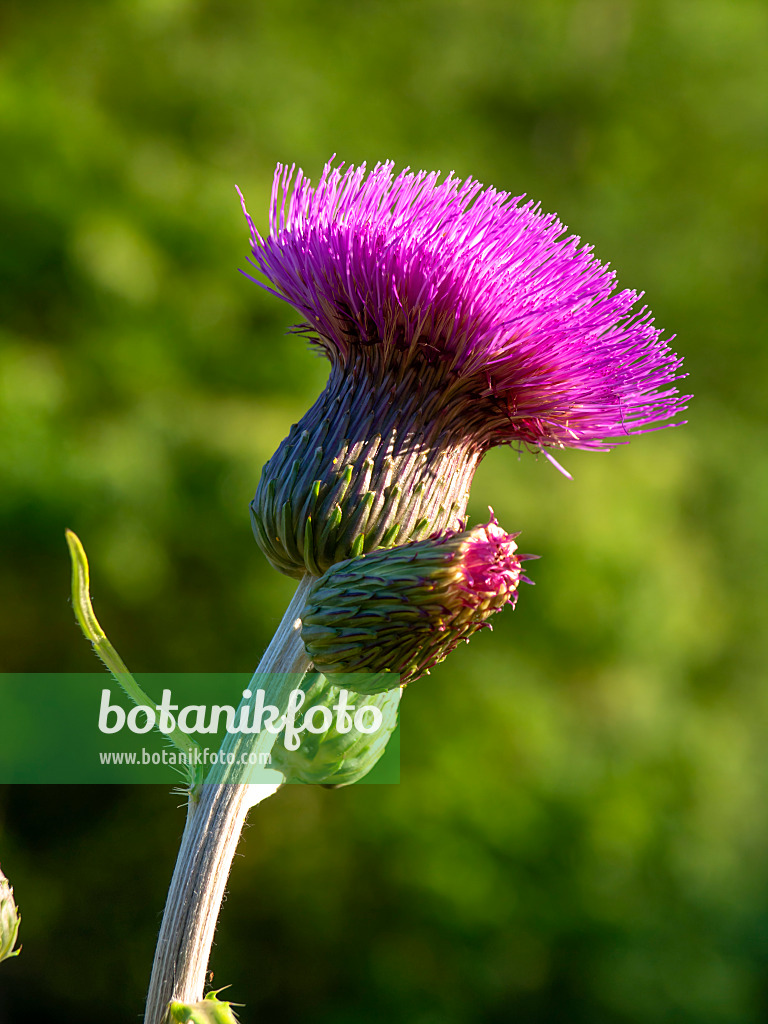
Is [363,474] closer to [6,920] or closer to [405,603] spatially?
[405,603]

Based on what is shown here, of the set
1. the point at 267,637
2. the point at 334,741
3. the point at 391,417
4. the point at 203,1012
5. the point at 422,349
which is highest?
the point at 267,637

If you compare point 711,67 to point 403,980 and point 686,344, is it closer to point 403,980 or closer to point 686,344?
point 686,344

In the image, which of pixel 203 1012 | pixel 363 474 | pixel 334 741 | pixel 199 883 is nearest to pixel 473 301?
pixel 363 474

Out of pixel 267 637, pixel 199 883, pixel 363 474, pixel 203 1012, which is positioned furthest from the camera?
pixel 267 637

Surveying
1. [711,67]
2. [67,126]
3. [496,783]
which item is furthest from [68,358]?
[711,67]

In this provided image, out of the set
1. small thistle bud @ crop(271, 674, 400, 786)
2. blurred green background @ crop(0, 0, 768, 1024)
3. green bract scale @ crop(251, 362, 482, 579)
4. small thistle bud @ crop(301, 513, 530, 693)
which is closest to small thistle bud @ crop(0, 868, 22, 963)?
small thistle bud @ crop(271, 674, 400, 786)

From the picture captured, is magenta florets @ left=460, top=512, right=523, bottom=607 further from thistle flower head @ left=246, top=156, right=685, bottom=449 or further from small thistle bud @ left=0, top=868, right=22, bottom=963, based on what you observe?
small thistle bud @ left=0, top=868, right=22, bottom=963

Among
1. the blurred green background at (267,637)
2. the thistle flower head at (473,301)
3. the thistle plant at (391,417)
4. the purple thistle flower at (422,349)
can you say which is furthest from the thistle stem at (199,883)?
the blurred green background at (267,637)
